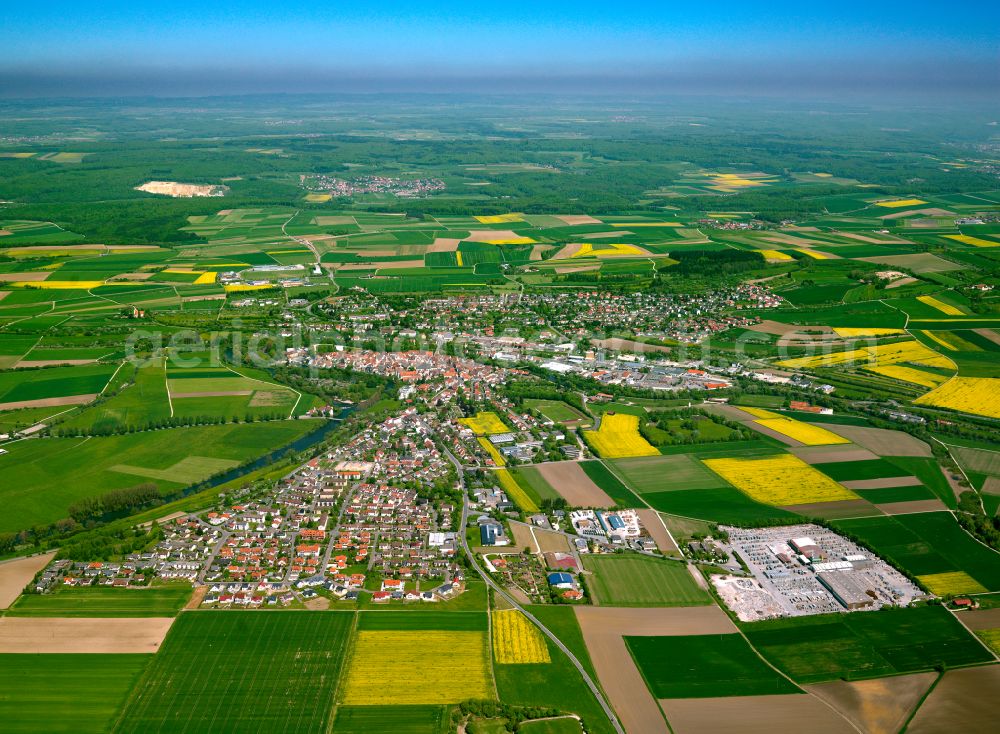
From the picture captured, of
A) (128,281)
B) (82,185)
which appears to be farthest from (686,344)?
(82,185)

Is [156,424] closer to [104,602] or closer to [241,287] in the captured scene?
[104,602]

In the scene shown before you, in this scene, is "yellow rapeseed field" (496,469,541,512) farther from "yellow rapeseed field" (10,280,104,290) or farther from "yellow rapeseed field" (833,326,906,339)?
"yellow rapeseed field" (10,280,104,290)

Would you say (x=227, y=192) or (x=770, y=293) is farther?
(x=227, y=192)

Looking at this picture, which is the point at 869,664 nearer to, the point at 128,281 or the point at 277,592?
the point at 277,592

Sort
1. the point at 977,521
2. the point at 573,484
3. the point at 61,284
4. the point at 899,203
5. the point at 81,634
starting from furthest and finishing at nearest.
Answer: the point at 899,203 → the point at 61,284 → the point at 573,484 → the point at 977,521 → the point at 81,634

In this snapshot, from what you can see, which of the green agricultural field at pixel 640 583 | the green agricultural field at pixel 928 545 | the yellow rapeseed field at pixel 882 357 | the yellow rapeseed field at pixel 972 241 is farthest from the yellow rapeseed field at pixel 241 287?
the yellow rapeseed field at pixel 972 241

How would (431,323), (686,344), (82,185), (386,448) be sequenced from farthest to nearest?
(82,185)
(431,323)
(686,344)
(386,448)

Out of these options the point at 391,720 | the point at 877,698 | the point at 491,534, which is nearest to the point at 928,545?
the point at 877,698

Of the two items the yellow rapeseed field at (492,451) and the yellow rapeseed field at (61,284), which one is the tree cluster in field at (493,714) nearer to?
the yellow rapeseed field at (492,451)
